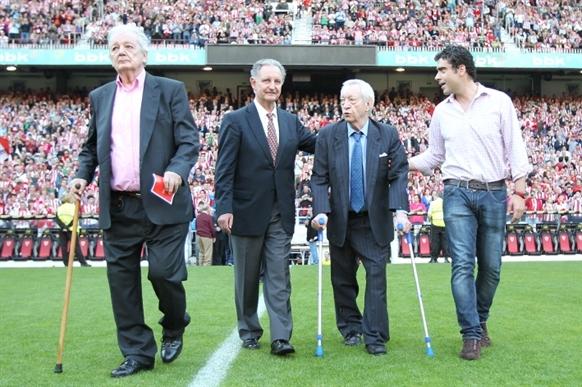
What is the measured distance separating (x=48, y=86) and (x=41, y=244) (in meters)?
22.5

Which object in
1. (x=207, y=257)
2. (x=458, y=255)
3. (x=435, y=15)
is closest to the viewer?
(x=458, y=255)

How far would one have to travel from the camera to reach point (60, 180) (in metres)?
29.9

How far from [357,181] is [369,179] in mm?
104

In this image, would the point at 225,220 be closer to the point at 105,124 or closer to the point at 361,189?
the point at 361,189

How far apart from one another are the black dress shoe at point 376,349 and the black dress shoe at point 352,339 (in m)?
0.42

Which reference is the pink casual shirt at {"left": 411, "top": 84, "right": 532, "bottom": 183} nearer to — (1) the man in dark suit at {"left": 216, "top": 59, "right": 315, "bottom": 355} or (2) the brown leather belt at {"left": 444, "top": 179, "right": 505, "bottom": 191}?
(2) the brown leather belt at {"left": 444, "top": 179, "right": 505, "bottom": 191}

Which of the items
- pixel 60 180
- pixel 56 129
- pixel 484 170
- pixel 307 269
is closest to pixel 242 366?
pixel 484 170

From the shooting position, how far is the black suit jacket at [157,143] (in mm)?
5719

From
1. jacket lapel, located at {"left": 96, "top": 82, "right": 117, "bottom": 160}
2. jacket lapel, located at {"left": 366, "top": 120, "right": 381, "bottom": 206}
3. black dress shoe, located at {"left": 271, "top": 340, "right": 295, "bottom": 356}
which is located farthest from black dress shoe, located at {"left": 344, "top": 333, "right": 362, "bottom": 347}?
jacket lapel, located at {"left": 96, "top": 82, "right": 117, "bottom": 160}

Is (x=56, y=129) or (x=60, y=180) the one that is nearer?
(x=60, y=180)

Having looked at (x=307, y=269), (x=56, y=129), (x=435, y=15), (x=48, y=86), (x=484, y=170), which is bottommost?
(x=307, y=269)

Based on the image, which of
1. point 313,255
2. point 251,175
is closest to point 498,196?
point 251,175

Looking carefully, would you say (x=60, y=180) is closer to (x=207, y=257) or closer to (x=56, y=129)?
(x=56, y=129)

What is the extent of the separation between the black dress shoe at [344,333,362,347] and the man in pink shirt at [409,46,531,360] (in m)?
0.93
